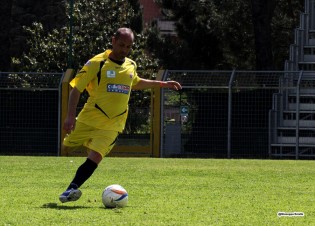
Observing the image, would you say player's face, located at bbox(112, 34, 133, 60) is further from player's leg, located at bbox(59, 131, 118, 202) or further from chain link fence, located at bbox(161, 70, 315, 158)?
chain link fence, located at bbox(161, 70, 315, 158)

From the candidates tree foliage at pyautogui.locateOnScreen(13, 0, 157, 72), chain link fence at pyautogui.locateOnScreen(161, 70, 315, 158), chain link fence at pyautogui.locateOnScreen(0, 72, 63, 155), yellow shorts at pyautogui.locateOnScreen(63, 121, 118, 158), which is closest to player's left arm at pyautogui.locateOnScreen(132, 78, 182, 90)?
yellow shorts at pyautogui.locateOnScreen(63, 121, 118, 158)

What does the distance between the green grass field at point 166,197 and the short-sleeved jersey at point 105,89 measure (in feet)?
3.08

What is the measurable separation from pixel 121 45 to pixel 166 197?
6.77 ft

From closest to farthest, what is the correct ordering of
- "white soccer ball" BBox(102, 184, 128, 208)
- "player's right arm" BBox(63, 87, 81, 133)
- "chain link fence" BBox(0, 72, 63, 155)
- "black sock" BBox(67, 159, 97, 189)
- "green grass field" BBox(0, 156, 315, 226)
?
"green grass field" BBox(0, 156, 315, 226) → "white soccer ball" BBox(102, 184, 128, 208) → "player's right arm" BBox(63, 87, 81, 133) → "black sock" BBox(67, 159, 97, 189) → "chain link fence" BBox(0, 72, 63, 155)

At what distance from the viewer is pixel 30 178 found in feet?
48.4

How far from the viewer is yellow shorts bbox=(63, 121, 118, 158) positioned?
10.4 metres

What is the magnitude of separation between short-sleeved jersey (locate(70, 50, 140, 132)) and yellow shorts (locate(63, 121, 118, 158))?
0.20 feet

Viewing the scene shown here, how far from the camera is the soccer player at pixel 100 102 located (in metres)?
10.4

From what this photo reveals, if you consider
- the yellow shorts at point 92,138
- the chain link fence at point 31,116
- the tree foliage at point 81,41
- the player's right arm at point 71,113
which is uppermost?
the player's right arm at point 71,113

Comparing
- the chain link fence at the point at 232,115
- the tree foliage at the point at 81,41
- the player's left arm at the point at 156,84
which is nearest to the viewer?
the player's left arm at the point at 156,84

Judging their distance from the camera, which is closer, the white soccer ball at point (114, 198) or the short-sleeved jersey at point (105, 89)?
the white soccer ball at point (114, 198)

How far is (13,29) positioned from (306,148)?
3270cm

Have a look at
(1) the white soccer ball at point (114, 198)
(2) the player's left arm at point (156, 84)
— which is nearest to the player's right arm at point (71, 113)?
(1) the white soccer ball at point (114, 198)

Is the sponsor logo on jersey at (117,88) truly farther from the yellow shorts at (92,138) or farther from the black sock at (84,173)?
the black sock at (84,173)
